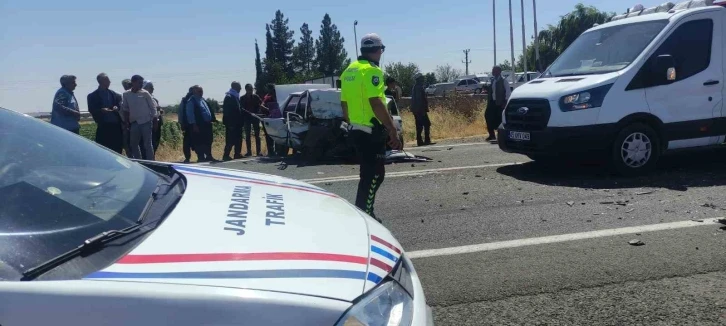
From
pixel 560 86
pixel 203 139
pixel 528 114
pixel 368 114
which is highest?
pixel 560 86

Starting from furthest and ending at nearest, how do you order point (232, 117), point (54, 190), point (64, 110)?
1. point (232, 117)
2. point (64, 110)
3. point (54, 190)

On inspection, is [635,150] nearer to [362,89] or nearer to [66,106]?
[362,89]

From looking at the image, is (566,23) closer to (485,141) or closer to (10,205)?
(485,141)

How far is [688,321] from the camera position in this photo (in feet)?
11.6

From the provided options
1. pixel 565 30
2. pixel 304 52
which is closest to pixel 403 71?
pixel 565 30

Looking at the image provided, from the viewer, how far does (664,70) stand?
25.5 ft

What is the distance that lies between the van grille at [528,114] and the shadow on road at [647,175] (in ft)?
2.21

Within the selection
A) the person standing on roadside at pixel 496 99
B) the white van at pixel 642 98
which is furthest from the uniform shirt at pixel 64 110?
the person standing on roadside at pixel 496 99

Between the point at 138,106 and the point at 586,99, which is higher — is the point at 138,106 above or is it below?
above

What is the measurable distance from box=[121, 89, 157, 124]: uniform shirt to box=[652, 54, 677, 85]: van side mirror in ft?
26.5

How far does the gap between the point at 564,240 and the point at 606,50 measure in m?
4.18

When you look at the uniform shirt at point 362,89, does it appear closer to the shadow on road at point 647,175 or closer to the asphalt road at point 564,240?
the asphalt road at point 564,240

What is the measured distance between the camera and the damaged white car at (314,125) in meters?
11.7

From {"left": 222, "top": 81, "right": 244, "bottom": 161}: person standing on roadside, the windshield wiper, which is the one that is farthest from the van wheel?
{"left": 222, "top": 81, "right": 244, "bottom": 161}: person standing on roadside
